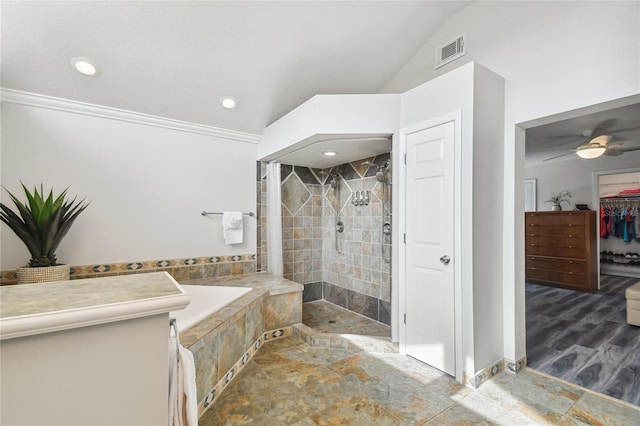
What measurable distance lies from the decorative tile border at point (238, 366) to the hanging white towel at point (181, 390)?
1.14 meters

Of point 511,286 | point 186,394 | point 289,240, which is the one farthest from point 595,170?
point 186,394

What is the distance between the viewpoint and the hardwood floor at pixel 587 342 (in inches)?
88.6

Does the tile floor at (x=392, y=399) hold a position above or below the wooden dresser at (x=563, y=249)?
below

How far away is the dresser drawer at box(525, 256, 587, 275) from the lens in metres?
5.09

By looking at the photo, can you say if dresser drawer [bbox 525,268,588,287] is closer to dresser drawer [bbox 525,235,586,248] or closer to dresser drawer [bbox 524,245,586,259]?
dresser drawer [bbox 524,245,586,259]

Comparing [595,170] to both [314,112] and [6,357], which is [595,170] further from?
[6,357]

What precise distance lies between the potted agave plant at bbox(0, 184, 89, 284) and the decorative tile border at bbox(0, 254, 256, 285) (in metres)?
0.32

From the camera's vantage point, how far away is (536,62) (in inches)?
87.1

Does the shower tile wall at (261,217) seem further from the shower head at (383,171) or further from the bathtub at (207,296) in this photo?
the shower head at (383,171)

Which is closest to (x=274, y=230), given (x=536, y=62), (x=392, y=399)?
(x=392, y=399)

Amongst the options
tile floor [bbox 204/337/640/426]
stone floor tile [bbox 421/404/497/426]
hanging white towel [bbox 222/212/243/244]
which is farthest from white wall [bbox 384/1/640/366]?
hanging white towel [bbox 222/212/243/244]

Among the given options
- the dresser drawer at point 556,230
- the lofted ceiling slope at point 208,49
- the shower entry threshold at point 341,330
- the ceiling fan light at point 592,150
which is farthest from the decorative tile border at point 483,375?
the dresser drawer at point 556,230

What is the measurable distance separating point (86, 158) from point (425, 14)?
341cm

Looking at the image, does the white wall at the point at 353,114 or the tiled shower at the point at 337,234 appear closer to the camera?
the white wall at the point at 353,114
